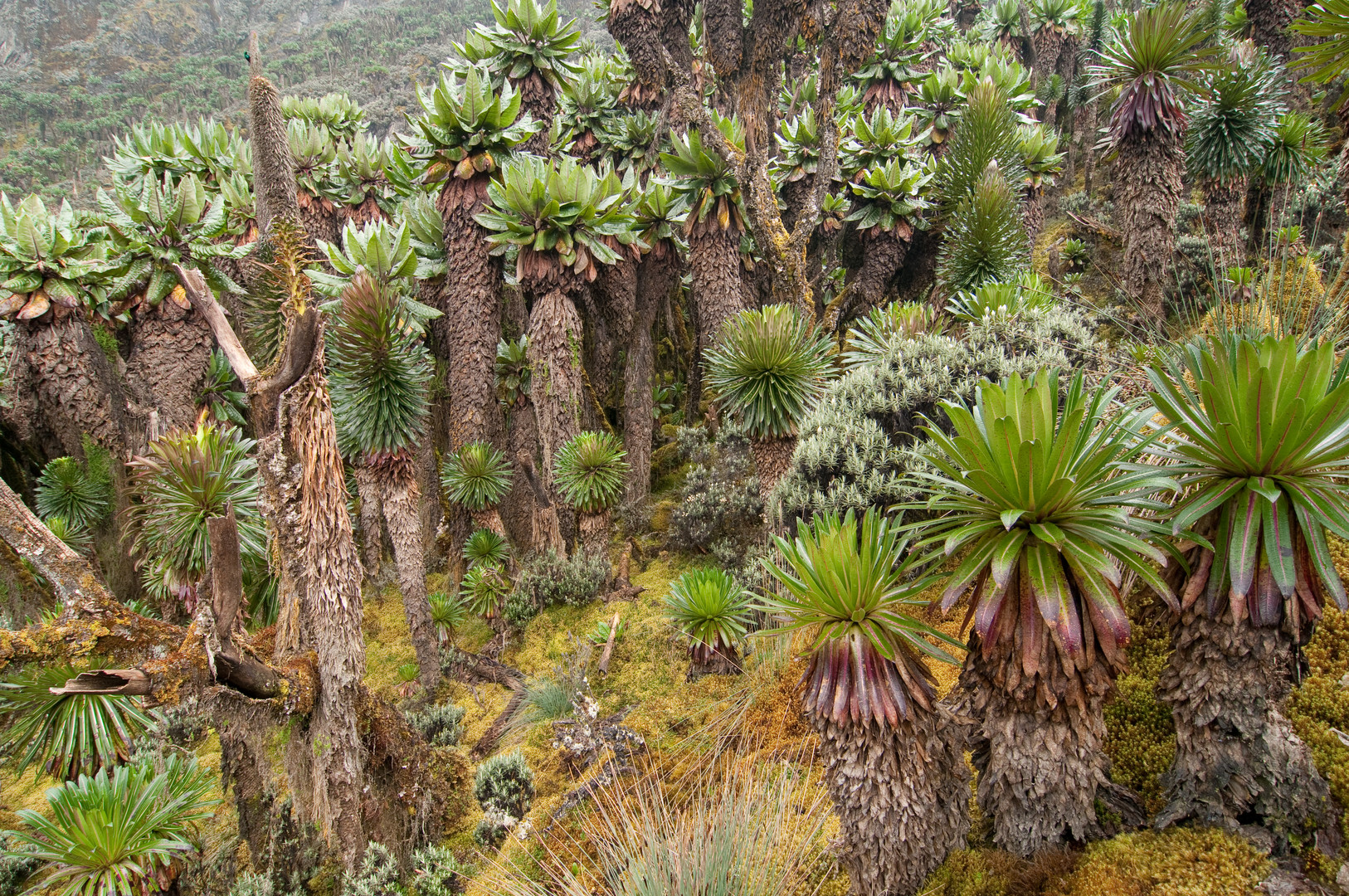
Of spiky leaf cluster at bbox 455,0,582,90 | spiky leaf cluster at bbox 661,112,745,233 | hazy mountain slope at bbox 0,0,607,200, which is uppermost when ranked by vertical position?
hazy mountain slope at bbox 0,0,607,200

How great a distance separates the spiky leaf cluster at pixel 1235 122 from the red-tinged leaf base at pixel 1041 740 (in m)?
9.20

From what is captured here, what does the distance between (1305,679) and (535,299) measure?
723cm

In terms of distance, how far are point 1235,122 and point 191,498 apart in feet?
40.5

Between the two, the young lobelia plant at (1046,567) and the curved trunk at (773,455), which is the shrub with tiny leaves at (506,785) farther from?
the young lobelia plant at (1046,567)

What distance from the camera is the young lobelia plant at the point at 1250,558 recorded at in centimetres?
207

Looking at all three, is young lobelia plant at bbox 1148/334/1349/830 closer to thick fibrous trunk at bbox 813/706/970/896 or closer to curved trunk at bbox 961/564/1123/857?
curved trunk at bbox 961/564/1123/857

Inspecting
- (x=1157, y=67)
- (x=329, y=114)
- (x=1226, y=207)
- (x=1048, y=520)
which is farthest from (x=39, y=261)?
(x=1226, y=207)

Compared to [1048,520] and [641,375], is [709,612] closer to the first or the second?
[1048,520]

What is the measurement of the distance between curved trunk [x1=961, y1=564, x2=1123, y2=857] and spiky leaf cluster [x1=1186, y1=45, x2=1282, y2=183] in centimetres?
917

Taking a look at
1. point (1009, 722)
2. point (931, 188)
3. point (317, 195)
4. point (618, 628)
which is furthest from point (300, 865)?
point (931, 188)

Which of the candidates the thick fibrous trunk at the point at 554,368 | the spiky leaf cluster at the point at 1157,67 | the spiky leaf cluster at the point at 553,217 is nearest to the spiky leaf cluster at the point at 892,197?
the spiky leaf cluster at the point at 1157,67

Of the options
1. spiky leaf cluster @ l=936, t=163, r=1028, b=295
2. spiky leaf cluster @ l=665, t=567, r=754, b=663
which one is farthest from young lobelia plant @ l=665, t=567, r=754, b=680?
spiky leaf cluster @ l=936, t=163, r=1028, b=295

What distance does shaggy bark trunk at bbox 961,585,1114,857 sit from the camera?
2.47m

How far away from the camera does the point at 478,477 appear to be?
25.8 ft
